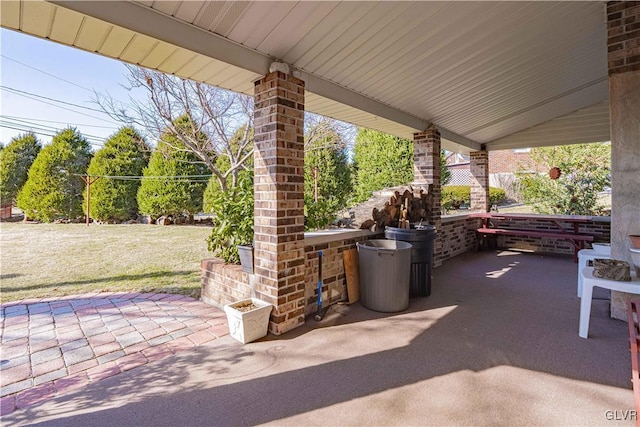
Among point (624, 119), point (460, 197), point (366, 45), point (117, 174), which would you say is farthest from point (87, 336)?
point (460, 197)

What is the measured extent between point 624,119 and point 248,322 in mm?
4385

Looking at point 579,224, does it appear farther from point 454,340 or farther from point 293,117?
point 293,117

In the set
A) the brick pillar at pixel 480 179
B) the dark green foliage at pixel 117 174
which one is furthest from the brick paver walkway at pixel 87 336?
the dark green foliage at pixel 117 174

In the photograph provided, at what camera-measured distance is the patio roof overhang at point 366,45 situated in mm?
2236

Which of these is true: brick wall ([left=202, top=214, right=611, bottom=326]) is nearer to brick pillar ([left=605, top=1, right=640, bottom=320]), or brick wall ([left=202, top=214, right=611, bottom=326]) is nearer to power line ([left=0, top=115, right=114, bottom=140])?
brick pillar ([left=605, top=1, right=640, bottom=320])

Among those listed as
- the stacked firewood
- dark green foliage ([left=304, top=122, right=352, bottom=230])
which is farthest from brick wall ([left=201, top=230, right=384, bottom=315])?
dark green foliage ([left=304, top=122, right=352, bottom=230])

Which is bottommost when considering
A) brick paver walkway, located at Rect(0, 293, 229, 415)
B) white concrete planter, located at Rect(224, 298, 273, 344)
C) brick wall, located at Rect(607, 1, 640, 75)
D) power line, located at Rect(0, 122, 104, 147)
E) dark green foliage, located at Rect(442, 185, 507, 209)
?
brick paver walkway, located at Rect(0, 293, 229, 415)

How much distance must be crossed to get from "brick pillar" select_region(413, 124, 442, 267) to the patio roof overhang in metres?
0.47

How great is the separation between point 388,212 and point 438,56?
2.21 metres

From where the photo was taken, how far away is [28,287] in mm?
4633

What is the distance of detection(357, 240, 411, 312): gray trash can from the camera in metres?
3.58

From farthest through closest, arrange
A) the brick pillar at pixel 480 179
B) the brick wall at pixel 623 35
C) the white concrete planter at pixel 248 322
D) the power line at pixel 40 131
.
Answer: the power line at pixel 40 131, the brick pillar at pixel 480 179, the brick wall at pixel 623 35, the white concrete planter at pixel 248 322

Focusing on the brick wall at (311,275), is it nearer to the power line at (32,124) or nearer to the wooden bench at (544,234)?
the wooden bench at (544,234)

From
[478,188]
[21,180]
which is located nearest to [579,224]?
[478,188]
